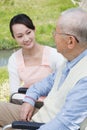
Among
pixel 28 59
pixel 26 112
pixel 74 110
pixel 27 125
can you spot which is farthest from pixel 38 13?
pixel 74 110

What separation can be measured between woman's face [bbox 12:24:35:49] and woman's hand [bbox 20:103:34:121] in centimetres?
85

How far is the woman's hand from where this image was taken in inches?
152

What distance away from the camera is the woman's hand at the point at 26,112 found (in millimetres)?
3855

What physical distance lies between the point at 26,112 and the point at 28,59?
92cm

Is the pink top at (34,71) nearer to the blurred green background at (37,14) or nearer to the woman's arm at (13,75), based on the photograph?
the woman's arm at (13,75)

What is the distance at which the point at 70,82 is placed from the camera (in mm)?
3254

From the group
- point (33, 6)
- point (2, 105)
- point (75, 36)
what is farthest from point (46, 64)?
point (33, 6)

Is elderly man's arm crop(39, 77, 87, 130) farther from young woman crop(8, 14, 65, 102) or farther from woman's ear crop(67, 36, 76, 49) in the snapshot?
young woman crop(8, 14, 65, 102)

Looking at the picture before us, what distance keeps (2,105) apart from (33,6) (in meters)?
16.0

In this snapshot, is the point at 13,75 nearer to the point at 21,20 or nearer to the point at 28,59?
the point at 28,59

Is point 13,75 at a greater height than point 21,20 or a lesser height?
lesser

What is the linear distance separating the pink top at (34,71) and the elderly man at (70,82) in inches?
36.1

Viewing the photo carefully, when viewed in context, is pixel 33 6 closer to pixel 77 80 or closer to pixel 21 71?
pixel 21 71

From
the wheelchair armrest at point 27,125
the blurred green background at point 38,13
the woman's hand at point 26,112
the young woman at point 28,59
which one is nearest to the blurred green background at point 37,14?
the blurred green background at point 38,13
